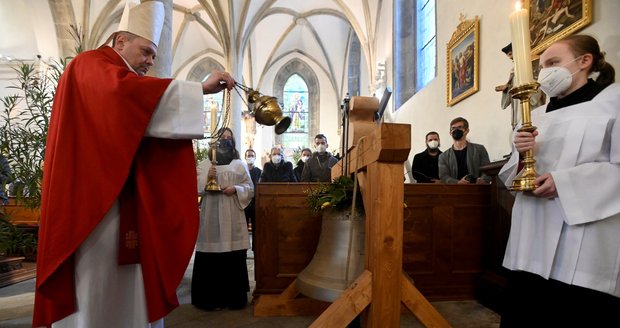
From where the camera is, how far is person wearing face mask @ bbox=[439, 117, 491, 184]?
4.47 metres

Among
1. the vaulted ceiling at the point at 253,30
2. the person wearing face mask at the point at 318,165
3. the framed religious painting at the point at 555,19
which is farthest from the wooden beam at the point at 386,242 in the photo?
the vaulted ceiling at the point at 253,30

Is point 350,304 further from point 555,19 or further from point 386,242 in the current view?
point 555,19

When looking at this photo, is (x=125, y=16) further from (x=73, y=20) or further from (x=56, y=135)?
(x=73, y=20)

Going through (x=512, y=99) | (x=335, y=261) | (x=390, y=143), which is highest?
(x=512, y=99)

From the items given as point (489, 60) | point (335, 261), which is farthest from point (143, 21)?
point (489, 60)

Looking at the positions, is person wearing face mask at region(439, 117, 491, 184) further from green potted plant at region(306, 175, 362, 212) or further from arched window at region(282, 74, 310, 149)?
arched window at region(282, 74, 310, 149)

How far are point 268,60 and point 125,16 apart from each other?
17468 mm

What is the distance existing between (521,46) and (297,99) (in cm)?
1881

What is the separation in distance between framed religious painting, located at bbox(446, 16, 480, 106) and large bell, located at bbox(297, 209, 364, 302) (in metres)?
4.43

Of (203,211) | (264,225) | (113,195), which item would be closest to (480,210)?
(264,225)

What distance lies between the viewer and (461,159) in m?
4.56

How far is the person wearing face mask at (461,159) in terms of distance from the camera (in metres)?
4.47

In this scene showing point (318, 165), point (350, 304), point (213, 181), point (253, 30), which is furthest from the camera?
point (253, 30)

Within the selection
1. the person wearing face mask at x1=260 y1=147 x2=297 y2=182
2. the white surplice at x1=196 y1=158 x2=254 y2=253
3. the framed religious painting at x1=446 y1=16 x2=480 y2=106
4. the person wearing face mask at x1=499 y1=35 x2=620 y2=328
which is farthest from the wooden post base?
A: the framed religious painting at x1=446 y1=16 x2=480 y2=106
